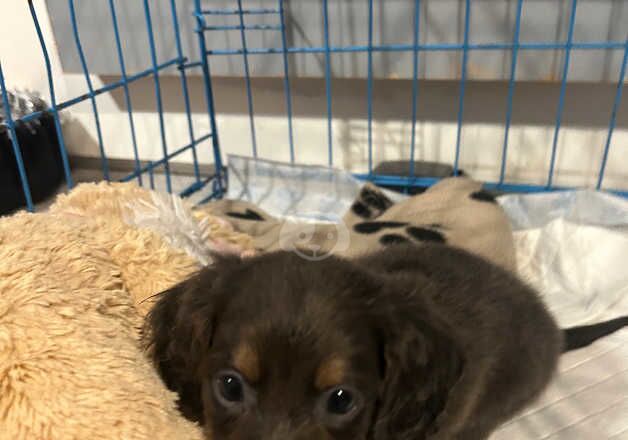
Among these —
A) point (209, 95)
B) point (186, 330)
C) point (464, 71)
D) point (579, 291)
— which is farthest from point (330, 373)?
point (209, 95)

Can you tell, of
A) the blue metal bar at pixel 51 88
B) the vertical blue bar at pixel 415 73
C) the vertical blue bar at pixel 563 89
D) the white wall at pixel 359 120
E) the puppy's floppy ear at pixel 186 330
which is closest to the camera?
the puppy's floppy ear at pixel 186 330

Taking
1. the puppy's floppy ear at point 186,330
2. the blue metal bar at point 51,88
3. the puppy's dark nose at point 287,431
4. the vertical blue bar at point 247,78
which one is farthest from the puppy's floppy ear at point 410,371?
the vertical blue bar at point 247,78

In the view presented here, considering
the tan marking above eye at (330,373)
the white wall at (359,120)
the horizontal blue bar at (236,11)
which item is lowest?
the white wall at (359,120)

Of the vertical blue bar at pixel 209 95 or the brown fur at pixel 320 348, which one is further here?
the vertical blue bar at pixel 209 95

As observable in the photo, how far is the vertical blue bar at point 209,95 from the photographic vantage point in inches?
89.8

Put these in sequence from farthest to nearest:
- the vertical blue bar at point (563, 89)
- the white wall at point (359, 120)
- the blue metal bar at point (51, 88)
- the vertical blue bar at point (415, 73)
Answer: the white wall at point (359, 120)
the vertical blue bar at point (415, 73)
the vertical blue bar at point (563, 89)
the blue metal bar at point (51, 88)

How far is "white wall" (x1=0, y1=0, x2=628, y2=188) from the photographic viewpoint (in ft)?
7.60

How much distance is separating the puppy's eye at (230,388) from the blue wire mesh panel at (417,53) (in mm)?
1564

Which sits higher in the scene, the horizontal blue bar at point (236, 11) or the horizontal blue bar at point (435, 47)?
the horizontal blue bar at point (236, 11)

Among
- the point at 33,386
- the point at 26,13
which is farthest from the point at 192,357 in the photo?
the point at 26,13

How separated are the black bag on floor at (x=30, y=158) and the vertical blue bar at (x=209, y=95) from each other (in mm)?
649

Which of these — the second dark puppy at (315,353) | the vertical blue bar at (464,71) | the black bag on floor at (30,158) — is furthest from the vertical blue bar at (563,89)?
the black bag on floor at (30,158)

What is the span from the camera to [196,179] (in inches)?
104

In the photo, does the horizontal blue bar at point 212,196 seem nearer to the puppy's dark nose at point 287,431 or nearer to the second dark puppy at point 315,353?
the second dark puppy at point 315,353
